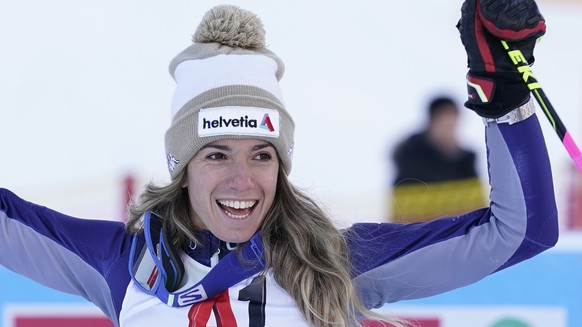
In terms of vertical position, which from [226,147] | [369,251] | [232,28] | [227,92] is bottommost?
[369,251]

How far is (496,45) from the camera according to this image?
193 centimetres

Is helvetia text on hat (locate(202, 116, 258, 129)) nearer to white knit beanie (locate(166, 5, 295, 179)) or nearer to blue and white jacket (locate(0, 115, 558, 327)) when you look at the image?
white knit beanie (locate(166, 5, 295, 179))

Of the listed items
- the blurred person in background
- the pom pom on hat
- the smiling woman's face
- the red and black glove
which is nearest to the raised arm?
the red and black glove

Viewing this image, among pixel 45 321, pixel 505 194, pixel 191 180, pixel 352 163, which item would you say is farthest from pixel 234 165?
pixel 352 163

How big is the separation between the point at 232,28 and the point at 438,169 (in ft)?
8.39

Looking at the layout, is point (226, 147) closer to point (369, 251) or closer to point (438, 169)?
point (369, 251)

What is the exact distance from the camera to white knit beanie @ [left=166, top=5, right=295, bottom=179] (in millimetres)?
2158

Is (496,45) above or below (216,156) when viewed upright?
above

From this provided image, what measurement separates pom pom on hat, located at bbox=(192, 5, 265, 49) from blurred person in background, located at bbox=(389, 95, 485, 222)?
2.08 metres

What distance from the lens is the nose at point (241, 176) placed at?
7.04ft

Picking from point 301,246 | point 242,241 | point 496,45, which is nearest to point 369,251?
point 301,246

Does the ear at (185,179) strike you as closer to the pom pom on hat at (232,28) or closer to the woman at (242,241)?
the woman at (242,241)

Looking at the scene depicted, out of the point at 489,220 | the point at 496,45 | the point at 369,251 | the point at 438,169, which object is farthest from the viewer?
the point at 438,169

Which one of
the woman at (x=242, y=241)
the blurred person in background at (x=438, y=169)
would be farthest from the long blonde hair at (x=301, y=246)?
the blurred person in background at (x=438, y=169)
